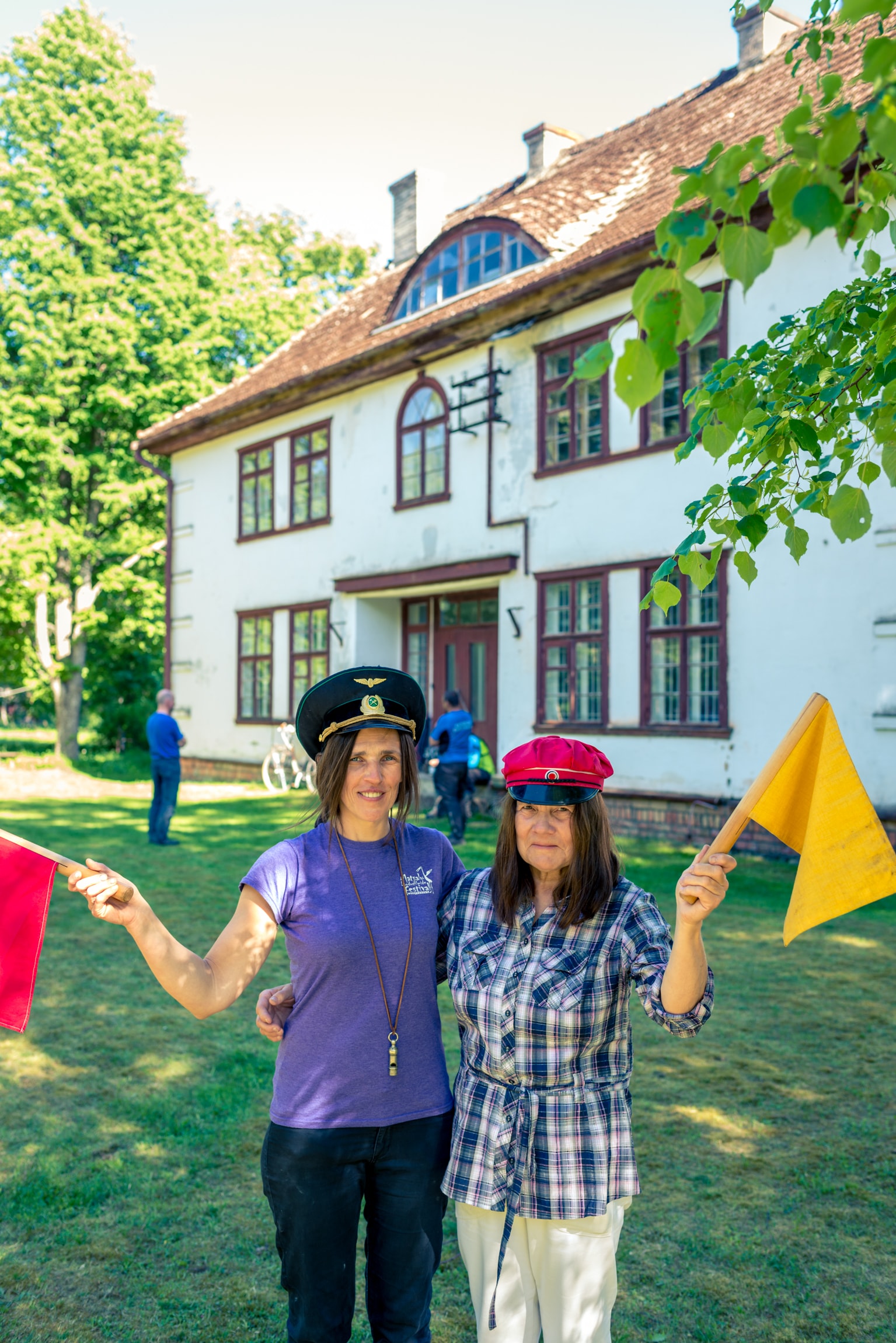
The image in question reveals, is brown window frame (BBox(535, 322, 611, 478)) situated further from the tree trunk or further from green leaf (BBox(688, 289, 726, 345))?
the tree trunk

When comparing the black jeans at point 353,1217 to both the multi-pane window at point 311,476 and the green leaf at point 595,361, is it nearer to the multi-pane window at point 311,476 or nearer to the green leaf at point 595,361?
the green leaf at point 595,361

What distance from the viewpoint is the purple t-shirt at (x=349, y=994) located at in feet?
8.29

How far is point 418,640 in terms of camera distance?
18.7 m

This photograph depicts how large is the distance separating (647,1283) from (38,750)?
3184cm

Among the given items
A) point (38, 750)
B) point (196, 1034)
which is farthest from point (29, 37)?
point (196, 1034)

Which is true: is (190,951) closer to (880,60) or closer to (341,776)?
(341,776)

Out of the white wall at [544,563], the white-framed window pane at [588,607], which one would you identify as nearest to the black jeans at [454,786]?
A: the white wall at [544,563]

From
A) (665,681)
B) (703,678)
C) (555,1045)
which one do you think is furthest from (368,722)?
(665,681)

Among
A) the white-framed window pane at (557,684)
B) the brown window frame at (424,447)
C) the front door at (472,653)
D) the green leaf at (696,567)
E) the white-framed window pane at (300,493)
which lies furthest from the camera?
the white-framed window pane at (300,493)

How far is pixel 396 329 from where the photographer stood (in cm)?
1839

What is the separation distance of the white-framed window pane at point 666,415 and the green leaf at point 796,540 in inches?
424

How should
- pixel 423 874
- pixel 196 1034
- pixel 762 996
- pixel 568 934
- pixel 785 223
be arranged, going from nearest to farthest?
pixel 785 223 < pixel 568 934 < pixel 423 874 < pixel 196 1034 < pixel 762 996

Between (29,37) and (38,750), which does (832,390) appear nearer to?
(29,37)

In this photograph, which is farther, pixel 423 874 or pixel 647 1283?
pixel 647 1283
